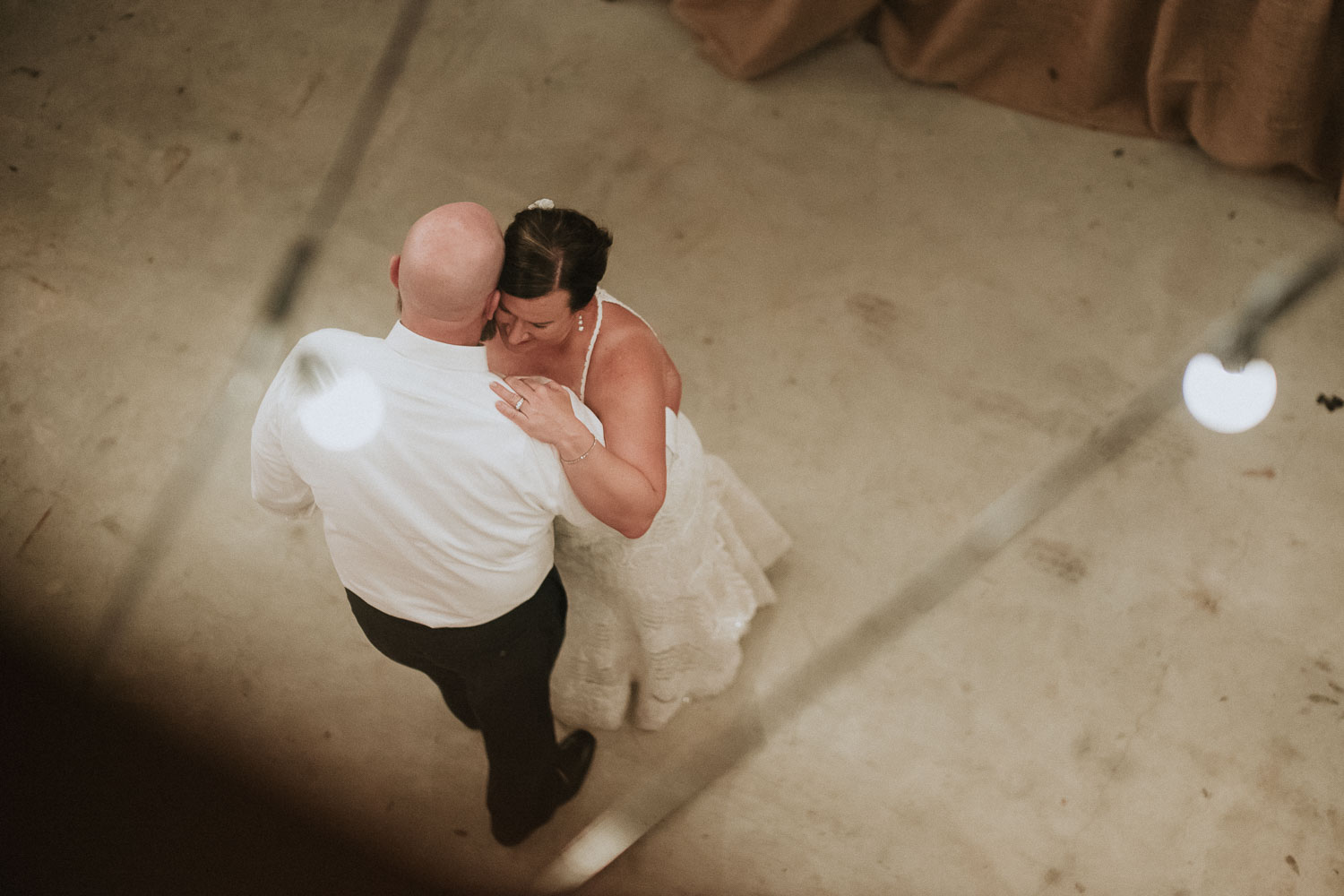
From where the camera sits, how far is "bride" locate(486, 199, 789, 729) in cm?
141

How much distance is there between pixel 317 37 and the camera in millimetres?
3385

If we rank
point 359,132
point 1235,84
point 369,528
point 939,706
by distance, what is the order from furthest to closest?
point 359,132, point 1235,84, point 939,706, point 369,528

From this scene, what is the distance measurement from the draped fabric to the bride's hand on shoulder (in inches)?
87.6

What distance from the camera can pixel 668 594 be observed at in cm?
183

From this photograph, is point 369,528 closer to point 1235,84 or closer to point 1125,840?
point 1125,840

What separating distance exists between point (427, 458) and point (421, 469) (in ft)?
0.06

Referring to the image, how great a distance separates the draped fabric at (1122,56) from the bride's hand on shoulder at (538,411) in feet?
7.30

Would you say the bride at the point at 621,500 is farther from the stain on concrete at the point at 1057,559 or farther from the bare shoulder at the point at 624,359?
the stain on concrete at the point at 1057,559

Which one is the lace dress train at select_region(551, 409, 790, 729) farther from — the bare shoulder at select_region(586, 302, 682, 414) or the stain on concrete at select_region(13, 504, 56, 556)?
the stain on concrete at select_region(13, 504, 56, 556)

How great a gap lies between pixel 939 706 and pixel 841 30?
2.38 meters

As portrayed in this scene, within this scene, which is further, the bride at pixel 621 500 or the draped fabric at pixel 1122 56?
the draped fabric at pixel 1122 56

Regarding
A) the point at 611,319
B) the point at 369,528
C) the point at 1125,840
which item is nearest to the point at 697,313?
the point at 611,319

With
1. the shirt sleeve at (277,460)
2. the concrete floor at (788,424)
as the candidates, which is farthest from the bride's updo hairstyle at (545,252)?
the concrete floor at (788,424)

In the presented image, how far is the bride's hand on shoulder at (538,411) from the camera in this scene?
1316 millimetres
